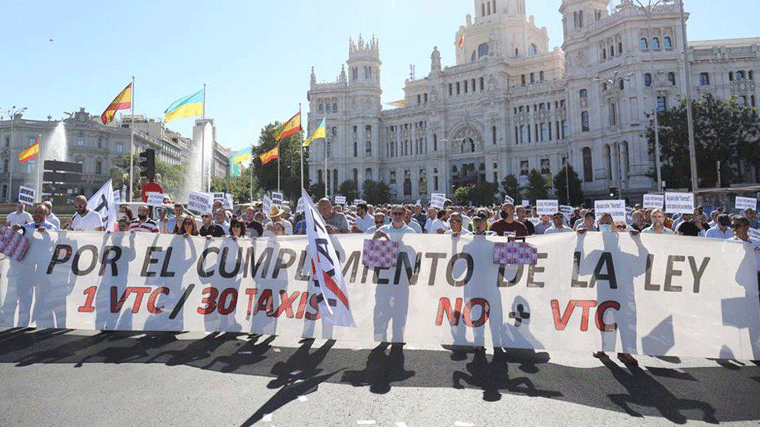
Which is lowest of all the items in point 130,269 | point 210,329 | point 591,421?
point 591,421

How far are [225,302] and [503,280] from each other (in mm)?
4314

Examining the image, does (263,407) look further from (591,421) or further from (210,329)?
(591,421)

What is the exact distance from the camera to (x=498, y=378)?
18.6 feet

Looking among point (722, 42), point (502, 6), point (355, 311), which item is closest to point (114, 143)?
point (502, 6)

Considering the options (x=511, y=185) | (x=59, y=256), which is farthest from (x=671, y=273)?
(x=511, y=185)

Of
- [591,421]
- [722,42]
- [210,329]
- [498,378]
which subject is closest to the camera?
[591,421]

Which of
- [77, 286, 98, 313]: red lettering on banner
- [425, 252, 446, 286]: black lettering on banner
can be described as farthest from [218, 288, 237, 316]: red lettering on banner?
[425, 252, 446, 286]: black lettering on banner

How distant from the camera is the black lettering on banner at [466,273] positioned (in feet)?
22.5

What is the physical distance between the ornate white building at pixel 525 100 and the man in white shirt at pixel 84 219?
39283 mm

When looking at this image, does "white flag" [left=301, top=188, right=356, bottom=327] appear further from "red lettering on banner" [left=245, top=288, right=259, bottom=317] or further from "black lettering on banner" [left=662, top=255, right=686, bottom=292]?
"black lettering on banner" [left=662, top=255, right=686, bottom=292]

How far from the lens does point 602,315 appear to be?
637 centimetres

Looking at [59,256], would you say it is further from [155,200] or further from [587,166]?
[587,166]

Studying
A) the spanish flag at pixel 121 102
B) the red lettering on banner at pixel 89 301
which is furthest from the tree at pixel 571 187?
the red lettering on banner at pixel 89 301

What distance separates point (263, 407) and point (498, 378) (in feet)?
9.25
